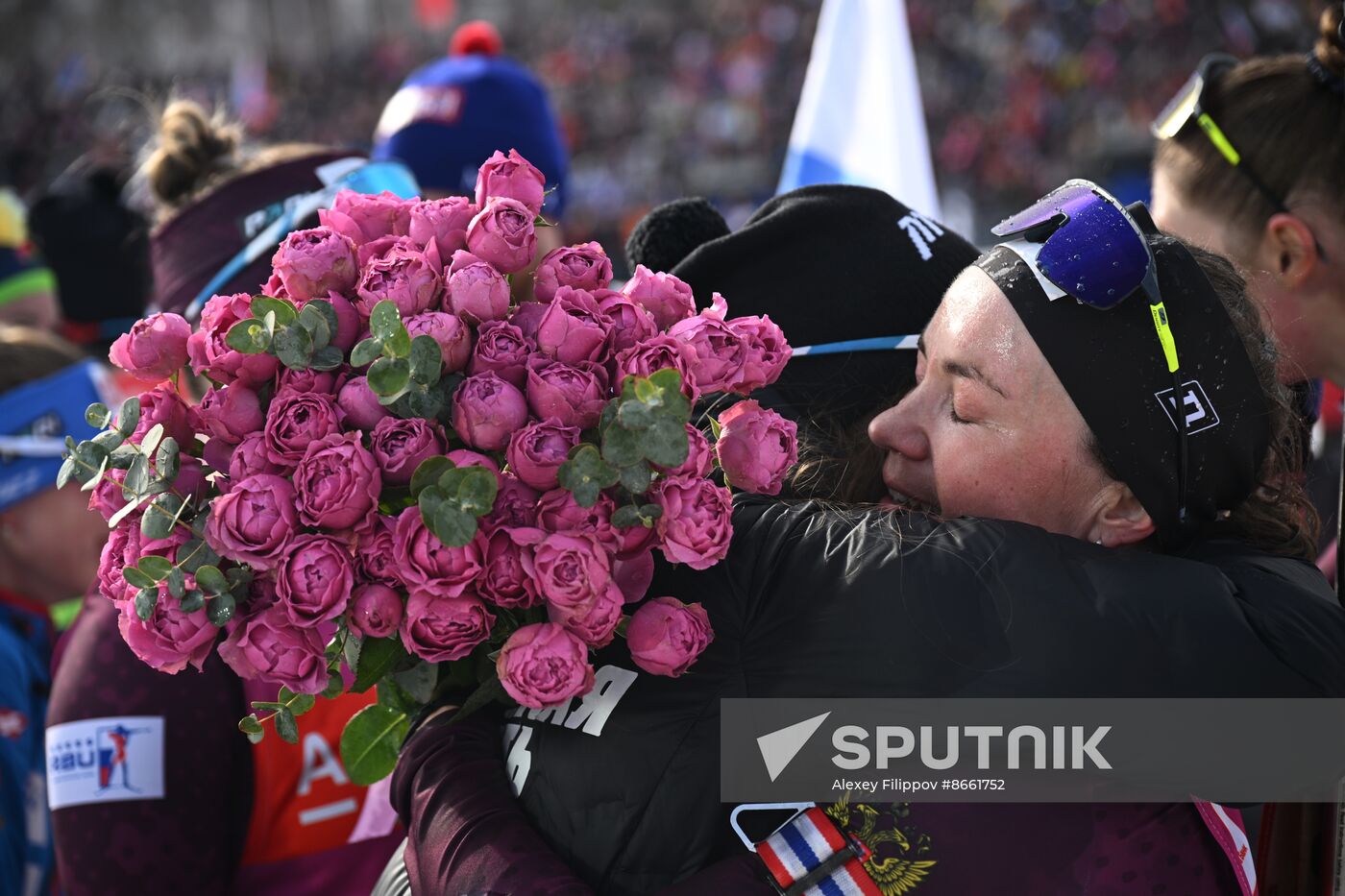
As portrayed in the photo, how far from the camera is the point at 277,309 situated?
4.37 feet

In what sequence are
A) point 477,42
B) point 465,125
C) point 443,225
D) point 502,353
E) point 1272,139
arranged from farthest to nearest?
point 477,42 → point 465,125 → point 1272,139 → point 443,225 → point 502,353

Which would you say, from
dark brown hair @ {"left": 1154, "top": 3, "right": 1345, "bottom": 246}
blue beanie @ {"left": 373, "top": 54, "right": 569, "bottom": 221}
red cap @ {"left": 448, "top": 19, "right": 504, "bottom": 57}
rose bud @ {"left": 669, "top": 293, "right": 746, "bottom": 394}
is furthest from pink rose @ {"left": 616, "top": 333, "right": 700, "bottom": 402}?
red cap @ {"left": 448, "top": 19, "right": 504, "bottom": 57}

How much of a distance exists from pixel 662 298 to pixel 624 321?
106 mm

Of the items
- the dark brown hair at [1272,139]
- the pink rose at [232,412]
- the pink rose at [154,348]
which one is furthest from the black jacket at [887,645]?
the dark brown hair at [1272,139]

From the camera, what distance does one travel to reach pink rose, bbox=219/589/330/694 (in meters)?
1.31

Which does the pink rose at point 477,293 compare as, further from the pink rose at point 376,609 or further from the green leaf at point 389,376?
the pink rose at point 376,609

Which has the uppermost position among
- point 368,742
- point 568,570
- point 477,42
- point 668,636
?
point 568,570

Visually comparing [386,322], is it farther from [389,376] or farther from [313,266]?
[313,266]

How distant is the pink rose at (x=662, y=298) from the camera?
4.89 ft

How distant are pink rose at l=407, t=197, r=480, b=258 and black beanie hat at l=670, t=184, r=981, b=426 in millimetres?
551

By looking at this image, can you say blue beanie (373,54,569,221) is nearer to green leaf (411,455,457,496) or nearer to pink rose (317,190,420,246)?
pink rose (317,190,420,246)

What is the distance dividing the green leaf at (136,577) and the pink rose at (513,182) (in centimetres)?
56

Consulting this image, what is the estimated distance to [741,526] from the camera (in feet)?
4.99

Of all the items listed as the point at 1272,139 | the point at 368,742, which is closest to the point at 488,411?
the point at 368,742
